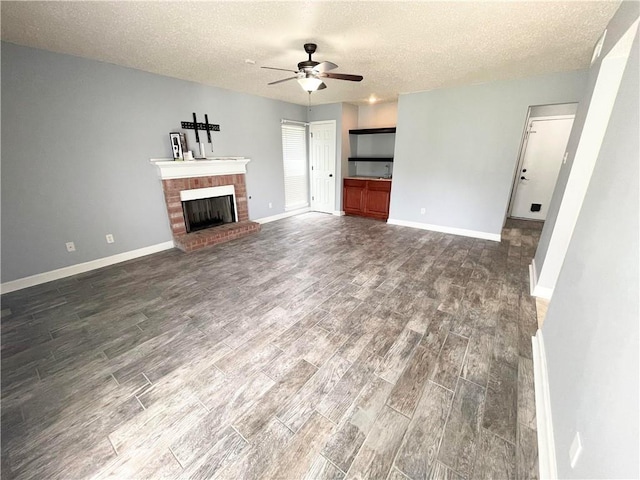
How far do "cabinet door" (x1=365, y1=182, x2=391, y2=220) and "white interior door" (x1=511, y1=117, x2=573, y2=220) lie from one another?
299 centimetres

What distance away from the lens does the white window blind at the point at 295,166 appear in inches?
227

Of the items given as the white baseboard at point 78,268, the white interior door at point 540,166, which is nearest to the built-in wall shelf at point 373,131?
the white interior door at point 540,166

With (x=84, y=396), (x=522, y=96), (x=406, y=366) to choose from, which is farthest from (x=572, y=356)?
(x=522, y=96)

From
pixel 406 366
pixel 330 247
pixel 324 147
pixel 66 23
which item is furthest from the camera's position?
pixel 324 147

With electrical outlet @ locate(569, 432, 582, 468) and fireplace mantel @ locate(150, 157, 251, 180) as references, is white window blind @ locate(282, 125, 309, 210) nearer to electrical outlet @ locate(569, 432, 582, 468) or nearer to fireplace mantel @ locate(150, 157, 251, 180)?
fireplace mantel @ locate(150, 157, 251, 180)

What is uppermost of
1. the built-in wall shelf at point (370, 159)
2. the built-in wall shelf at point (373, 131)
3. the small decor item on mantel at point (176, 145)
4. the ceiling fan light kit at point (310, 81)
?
the ceiling fan light kit at point (310, 81)

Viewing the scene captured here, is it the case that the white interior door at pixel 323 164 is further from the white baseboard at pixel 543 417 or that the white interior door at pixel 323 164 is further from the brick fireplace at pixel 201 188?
the white baseboard at pixel 543 417

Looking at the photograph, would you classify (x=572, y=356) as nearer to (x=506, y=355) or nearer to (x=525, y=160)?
(x=506, y=355)

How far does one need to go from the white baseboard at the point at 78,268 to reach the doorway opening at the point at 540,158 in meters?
6.72

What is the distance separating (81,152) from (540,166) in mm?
7994

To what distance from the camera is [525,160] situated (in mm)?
5520

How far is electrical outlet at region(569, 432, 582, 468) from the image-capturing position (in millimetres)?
978

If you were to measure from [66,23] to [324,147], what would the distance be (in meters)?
4.45

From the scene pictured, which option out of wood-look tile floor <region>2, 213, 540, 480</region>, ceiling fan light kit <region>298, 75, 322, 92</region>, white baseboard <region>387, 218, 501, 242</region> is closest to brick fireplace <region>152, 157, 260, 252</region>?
wood-look tile floor <region>2, 213, 540, 480</region>
